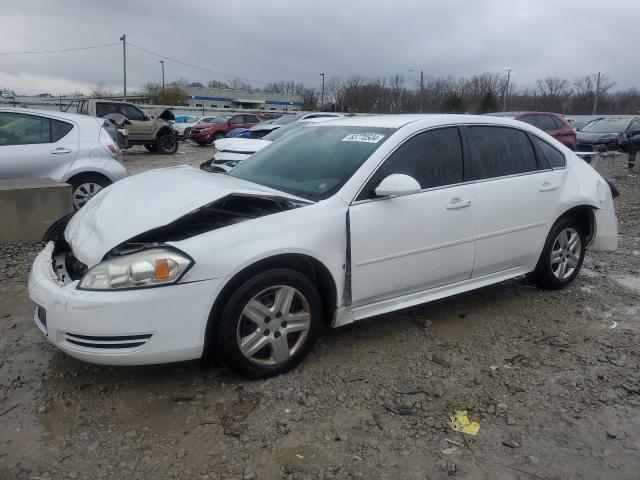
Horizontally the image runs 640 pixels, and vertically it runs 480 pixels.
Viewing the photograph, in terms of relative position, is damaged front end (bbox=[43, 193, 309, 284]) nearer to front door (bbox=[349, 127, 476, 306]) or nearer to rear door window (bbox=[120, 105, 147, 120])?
front door (bbox=[349, 127, 476, 306])

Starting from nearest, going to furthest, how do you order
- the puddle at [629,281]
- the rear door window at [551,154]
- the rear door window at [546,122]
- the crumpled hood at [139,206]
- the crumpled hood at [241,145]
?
the crumpled hood at [139,206] < the rear door window at [551,154] < the puddle at [629,281] < the crumpled hood at [241,145] < the rear door window at [546,122]

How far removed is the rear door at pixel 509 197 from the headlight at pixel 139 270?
2.25 meters

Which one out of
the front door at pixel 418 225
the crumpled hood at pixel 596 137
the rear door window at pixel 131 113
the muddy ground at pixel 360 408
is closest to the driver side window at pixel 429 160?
the front door at pixel 418 225

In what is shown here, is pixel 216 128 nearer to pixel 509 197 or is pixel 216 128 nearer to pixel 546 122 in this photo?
pixel 546 122

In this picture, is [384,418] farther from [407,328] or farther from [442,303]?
[442,303]

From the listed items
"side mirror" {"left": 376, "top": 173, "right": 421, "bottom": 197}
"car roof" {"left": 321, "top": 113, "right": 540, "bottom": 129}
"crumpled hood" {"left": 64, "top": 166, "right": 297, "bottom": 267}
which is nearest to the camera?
"crumpled hood" {"left": 64, "top": 166, "right": 297, "bottom": 267}

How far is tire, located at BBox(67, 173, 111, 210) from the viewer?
7027 mm

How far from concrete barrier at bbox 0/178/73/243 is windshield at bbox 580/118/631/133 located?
17.6 metres

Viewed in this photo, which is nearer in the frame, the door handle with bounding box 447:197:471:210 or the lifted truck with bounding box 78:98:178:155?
the door handle with bounding box 447:197:471:210

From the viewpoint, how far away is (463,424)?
2.88 metres

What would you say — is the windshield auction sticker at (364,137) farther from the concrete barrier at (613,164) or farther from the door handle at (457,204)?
Answer: the concrete barrier at (613,164)

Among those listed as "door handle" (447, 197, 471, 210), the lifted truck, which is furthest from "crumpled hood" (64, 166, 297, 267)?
the lifted truck

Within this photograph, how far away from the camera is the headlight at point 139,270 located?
110 inches

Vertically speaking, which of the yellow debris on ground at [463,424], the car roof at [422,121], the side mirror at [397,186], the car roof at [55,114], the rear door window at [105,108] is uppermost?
the rear door window at [105,108]
